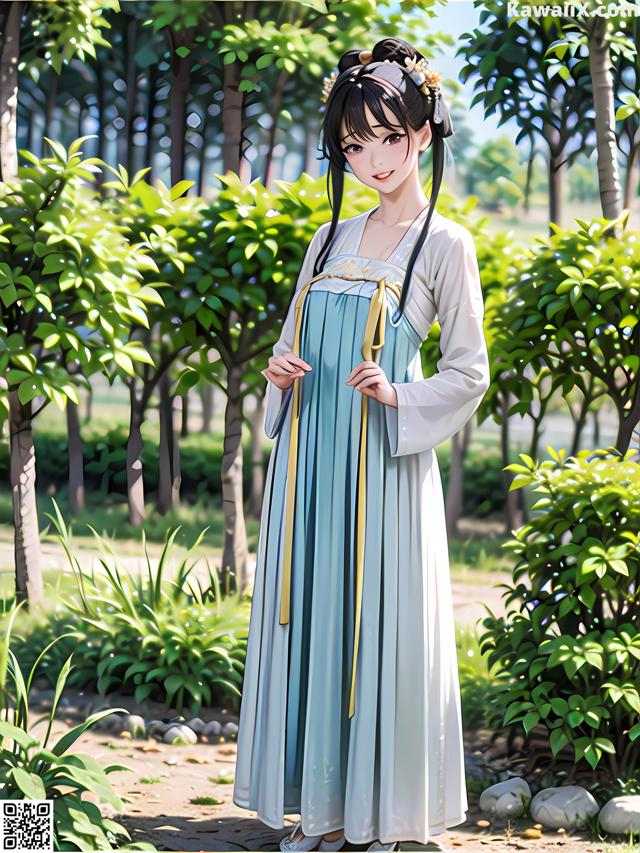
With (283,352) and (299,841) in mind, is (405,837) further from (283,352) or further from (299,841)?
(283,352)

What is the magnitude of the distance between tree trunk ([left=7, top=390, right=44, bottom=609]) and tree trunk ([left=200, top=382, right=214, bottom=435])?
0.76 m

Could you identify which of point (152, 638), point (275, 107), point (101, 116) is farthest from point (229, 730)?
point (101, 116)

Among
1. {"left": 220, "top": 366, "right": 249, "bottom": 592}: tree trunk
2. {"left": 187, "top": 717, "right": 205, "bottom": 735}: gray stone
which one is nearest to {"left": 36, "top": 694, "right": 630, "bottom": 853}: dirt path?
{"left": 187, "top": 717, "right": 205, "bottom": 735}: gray stone

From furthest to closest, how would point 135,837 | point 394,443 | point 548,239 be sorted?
1. point 548,239
2. point 135,837
3. point 394,443

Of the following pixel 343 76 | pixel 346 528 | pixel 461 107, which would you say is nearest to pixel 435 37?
pixel 461 107

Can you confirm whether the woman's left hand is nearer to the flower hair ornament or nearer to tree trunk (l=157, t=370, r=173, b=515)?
the flower hair ornament

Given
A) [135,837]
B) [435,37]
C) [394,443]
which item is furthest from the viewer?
[435,37]

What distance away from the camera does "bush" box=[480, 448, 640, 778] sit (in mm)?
3303

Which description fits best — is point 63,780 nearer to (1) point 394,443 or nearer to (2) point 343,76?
(1) point 394,443

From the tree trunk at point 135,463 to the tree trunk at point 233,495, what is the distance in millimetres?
358

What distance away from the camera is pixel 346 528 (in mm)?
2717

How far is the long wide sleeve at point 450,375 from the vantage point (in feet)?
8.59

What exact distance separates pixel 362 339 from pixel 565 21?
2128 millimetres

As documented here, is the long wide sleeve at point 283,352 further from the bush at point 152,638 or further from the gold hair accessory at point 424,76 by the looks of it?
the bush at point 152,638
